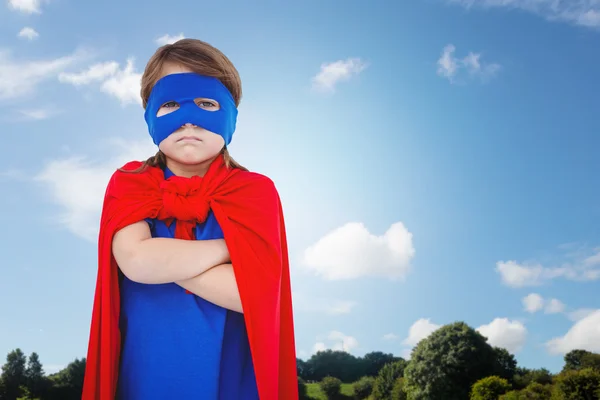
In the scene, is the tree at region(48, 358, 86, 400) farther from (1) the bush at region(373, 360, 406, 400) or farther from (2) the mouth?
Result: (2) the mouth

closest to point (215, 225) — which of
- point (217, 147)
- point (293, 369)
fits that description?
point (217, 147)

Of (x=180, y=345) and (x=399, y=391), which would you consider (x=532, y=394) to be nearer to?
(x=399, y=391)

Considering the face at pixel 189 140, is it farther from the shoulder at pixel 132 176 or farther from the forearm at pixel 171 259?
the forearm at pixel 171 259

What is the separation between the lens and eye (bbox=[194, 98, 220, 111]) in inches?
122

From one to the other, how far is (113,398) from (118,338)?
0.29 meters

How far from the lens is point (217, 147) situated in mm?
3166

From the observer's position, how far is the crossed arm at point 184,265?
2721mm

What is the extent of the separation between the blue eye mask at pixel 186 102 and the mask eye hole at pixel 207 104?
0.02m

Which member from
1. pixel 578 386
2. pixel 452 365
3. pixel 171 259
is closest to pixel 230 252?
pixel 171 259

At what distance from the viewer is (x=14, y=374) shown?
34688 millimetres

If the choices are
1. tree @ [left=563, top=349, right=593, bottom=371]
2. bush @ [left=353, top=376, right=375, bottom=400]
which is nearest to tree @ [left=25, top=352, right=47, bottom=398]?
bush @ [left=353, top=376, right=375, bottom=400]

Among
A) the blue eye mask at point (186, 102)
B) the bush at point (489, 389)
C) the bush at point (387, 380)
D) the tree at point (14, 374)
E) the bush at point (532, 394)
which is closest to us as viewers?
the blue eye mask at point (186, 102)

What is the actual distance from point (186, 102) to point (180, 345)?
124 centimetres

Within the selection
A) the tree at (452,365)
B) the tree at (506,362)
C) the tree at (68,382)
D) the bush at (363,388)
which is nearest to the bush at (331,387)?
the bush at (363,388)
